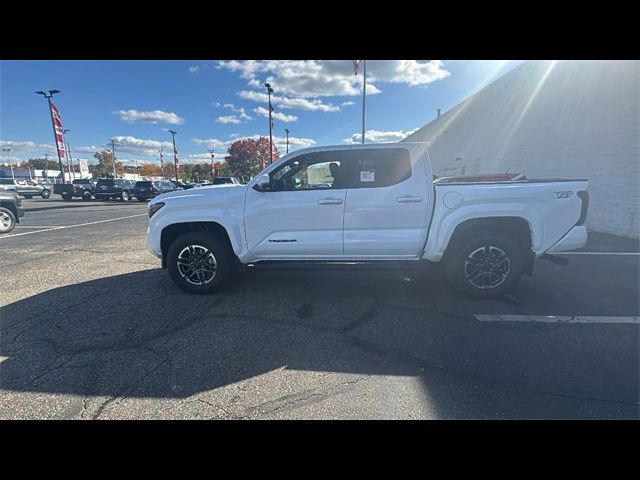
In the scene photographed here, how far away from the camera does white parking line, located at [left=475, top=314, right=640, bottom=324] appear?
3.40 metres

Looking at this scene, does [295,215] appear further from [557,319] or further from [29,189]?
[29,189]

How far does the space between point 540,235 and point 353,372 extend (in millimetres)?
3054

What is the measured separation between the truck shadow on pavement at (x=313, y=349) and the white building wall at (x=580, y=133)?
7.02 m

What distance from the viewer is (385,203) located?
Result: 3.86 m

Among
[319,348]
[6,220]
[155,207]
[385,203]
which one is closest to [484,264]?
[385,203]

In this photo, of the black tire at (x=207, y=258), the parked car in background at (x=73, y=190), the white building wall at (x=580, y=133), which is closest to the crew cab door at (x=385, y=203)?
the black tire at (x=207, y=258)

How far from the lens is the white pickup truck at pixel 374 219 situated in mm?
3793

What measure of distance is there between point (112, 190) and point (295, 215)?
26716 millimetres

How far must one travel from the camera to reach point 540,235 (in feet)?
12.5

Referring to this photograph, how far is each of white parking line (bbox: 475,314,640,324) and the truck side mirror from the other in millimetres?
3045

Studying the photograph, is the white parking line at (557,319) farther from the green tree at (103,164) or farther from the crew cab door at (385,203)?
the green tree at (103,164)

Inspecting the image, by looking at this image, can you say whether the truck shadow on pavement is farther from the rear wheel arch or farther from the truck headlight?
the truck headlight

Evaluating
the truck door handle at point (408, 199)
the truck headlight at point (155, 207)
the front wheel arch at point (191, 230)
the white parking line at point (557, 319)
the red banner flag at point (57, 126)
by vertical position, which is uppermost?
the red banner flag at point (57, 126)
